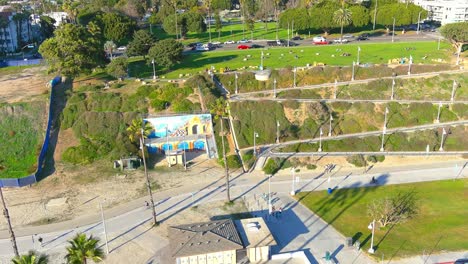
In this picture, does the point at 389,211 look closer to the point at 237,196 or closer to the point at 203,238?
the point at 237,196

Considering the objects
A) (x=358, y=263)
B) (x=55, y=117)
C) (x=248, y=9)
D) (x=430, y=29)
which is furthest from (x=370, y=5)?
(x=358, y=263)

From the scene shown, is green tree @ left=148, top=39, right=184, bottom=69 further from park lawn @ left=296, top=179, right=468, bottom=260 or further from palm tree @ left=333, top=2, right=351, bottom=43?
palm tree @ left=333, top=2, right=351, bottom=43

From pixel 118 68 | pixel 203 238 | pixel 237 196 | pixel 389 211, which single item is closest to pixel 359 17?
pixel 118 68

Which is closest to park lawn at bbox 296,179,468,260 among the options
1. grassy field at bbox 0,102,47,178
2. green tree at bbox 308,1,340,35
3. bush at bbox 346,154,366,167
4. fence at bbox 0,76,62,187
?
bush at bbox 346,154,366,167

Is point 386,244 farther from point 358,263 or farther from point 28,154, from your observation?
point 28,154

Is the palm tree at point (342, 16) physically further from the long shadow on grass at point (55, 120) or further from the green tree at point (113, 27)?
the long shadow on grass at point (55, 120)
